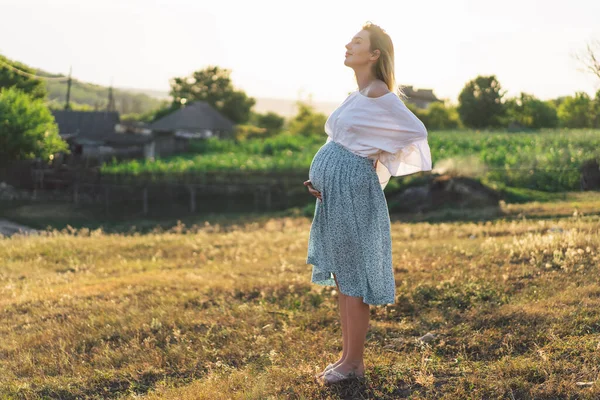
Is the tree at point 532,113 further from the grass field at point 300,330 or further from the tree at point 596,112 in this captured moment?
the grass field at point 300,330

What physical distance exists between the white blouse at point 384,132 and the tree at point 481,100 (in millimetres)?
57115

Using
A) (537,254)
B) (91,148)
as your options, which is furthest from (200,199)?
(537,254)

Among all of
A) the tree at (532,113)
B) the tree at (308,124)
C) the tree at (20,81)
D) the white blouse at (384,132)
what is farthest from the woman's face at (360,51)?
the tree at (308,124)

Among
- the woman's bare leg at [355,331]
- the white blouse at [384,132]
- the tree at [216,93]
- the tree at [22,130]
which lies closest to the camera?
the white blouse at [384,132]

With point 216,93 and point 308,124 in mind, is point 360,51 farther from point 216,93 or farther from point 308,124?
point 216,93

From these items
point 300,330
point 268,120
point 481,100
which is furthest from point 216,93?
point 300,330

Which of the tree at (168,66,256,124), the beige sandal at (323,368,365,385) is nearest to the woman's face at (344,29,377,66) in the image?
the beige sandal at (323,368,365,385)

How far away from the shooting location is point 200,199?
1508 inches

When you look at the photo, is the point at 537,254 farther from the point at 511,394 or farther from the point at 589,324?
the point at 511,394

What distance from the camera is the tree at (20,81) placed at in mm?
51156

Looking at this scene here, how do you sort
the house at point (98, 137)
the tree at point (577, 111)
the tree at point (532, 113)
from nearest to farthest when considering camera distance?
the tree at point (577, 111)
the tree at point (532, 113)
the house at point (98, 137)

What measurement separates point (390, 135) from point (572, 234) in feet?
17.2

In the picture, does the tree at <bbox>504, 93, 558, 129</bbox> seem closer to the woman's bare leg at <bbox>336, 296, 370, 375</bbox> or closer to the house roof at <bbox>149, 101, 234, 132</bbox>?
the house roof at <bbox>149, 101, 234, 132</bbox>

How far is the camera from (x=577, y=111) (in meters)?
29.4
